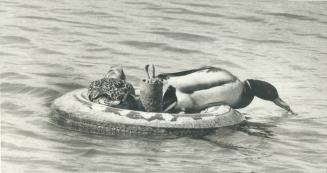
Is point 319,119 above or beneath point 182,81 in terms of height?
beneath

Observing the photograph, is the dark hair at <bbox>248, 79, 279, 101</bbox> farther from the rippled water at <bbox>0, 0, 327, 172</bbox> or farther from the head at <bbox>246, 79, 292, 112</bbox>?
the rippled water at <bbox>0, 0, 327, 172</bbox>

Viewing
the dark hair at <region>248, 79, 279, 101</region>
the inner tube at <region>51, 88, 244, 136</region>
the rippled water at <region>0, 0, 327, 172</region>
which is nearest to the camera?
the rippled water at <region>0, 0, 327, 172</region>

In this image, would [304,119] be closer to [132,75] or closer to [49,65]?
[132,75]

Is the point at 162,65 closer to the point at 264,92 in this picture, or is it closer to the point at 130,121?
the point at 264,92

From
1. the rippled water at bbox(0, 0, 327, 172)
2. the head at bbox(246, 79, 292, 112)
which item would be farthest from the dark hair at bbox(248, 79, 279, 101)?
the rippled water at bbox(0, 0, 327, 172)

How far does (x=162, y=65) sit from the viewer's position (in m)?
12.9

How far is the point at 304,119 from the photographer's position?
988 centimetres

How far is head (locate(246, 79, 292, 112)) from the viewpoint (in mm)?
9859

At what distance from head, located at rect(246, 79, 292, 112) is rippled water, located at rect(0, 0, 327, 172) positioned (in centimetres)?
20

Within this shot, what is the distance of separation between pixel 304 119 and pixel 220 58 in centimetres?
409

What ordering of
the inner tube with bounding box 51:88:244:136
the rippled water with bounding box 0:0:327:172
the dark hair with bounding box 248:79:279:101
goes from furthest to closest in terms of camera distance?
the dark hair with bounding box 248:79:279:101, the inner tube with bounding box 51:88:244:136, the rippled water with bounding box 0:0:327:172

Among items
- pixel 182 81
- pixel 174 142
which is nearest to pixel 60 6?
pixel 182 81

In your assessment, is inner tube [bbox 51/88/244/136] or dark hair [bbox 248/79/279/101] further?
dark hair [bbox 248/79/279/101]

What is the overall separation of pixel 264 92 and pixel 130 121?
2.45 metres
